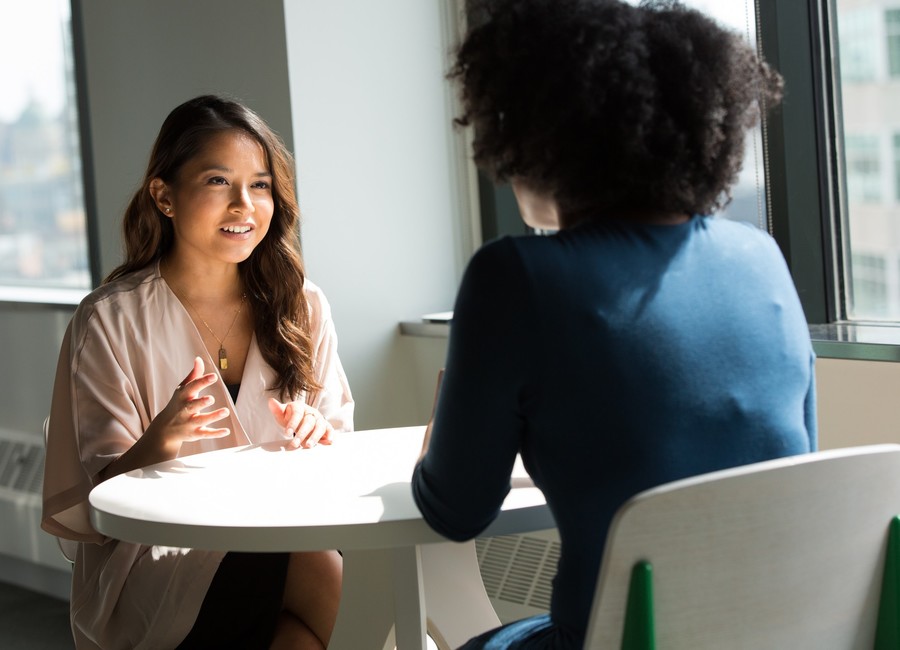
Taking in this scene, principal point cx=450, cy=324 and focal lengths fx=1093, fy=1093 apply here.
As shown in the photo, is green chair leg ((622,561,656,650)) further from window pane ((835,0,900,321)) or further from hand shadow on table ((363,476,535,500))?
window pane ((835,0,900,321))

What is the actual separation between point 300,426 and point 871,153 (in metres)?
1.42

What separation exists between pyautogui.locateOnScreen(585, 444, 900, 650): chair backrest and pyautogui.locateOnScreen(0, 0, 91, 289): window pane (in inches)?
141

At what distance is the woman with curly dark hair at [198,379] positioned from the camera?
6.33 ft

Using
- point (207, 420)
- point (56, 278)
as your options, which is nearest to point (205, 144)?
point (207, 420)

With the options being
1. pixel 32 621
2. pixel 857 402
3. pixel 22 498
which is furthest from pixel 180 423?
pixel 22 498

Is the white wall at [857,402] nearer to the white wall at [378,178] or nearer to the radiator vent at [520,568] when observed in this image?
the radiator vent at [520,568]

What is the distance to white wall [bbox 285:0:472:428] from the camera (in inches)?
121

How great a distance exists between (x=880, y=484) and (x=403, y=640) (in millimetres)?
787

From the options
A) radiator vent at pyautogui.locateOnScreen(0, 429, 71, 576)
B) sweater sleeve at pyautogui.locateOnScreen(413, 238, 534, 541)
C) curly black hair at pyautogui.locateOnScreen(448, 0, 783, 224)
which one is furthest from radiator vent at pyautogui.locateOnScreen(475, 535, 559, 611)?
radiator vent at pyautogui.locateOnScreen(0, 429, 71, 576)

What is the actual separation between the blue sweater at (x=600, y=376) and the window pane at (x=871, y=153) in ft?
4.46

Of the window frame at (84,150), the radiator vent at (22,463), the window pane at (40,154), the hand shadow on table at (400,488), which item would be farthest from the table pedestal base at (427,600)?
the window pane at (40,154)

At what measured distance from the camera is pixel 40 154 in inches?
174

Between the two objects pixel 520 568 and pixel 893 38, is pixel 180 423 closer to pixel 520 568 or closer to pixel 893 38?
pixel 520 568

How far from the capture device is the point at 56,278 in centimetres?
445
